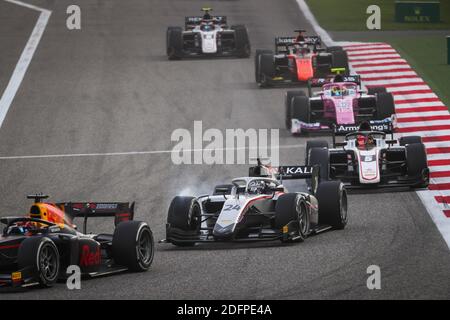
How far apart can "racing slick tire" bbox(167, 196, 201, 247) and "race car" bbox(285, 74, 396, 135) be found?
11.0 m

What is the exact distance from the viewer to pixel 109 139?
1325 inches

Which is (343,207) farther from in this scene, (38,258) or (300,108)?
(300,108)

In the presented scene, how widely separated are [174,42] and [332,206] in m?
21.8

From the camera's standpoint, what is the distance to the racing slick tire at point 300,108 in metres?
32.8

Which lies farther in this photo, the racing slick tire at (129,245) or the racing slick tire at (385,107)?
the racing slick tire at (385,107)

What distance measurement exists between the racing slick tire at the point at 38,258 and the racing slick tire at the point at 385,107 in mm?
16362

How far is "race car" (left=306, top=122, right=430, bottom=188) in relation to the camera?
26.4 metres

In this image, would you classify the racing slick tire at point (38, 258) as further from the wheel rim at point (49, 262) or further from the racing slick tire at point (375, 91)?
the racing slick tire at point (375, 91)

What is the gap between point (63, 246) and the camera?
18156 mm

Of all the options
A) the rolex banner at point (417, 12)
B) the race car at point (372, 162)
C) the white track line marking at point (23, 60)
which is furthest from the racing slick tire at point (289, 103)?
the rolex banner at point (417, 12)

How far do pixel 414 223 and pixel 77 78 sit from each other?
2135 cm

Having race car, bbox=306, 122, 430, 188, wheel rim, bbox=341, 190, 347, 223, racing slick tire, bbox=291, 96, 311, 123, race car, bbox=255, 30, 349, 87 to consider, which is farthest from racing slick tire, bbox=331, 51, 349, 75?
wheel rim, bbox=341, 190, 347, 223

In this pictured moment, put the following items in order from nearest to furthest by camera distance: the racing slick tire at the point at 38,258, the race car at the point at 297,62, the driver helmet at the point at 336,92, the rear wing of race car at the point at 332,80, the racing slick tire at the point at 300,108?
1. the racing slick tire at the point at 38,258
2. the racing slick tire at the point at 300,108
3. the driver helmet at the point at 336,92
4. the rear wing of race car at the point at 332,80
5. the race car at the point at 297,62
